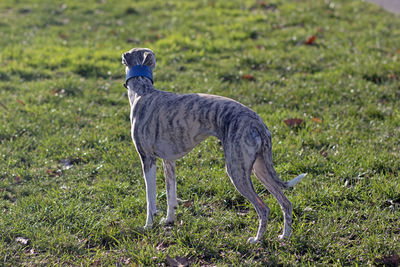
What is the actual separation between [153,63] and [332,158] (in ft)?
8.21

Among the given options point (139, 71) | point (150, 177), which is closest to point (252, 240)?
point (150, 177)

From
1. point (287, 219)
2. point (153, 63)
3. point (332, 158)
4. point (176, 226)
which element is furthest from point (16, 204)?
point (332, 158)

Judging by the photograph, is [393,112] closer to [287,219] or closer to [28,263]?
[287,219]

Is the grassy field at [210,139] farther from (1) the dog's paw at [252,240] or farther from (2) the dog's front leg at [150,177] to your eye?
(2) the dog's front leg at [150,177]

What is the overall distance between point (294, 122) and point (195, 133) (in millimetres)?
2825

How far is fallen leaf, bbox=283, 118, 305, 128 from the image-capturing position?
6472 mm

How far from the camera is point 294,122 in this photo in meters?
6.50

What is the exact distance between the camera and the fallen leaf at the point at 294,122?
21.2 ft

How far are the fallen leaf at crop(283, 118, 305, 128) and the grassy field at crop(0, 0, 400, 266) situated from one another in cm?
2

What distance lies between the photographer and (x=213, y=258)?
161 inches

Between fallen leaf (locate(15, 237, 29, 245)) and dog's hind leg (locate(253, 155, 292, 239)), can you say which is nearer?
dog's hind leg (locate(253, 155, 292, 239))

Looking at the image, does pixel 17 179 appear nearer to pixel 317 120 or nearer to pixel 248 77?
pixel 317 120

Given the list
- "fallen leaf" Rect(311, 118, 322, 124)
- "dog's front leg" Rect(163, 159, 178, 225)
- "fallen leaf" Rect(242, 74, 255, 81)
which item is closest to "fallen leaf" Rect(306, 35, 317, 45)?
"fallen leaf" Rect(242, 74, 255, 81)

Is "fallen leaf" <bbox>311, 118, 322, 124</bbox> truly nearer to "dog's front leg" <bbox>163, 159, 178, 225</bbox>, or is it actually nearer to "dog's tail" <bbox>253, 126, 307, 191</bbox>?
"dog's tail" <bbox>253, 126, 307, 191</bbox>
